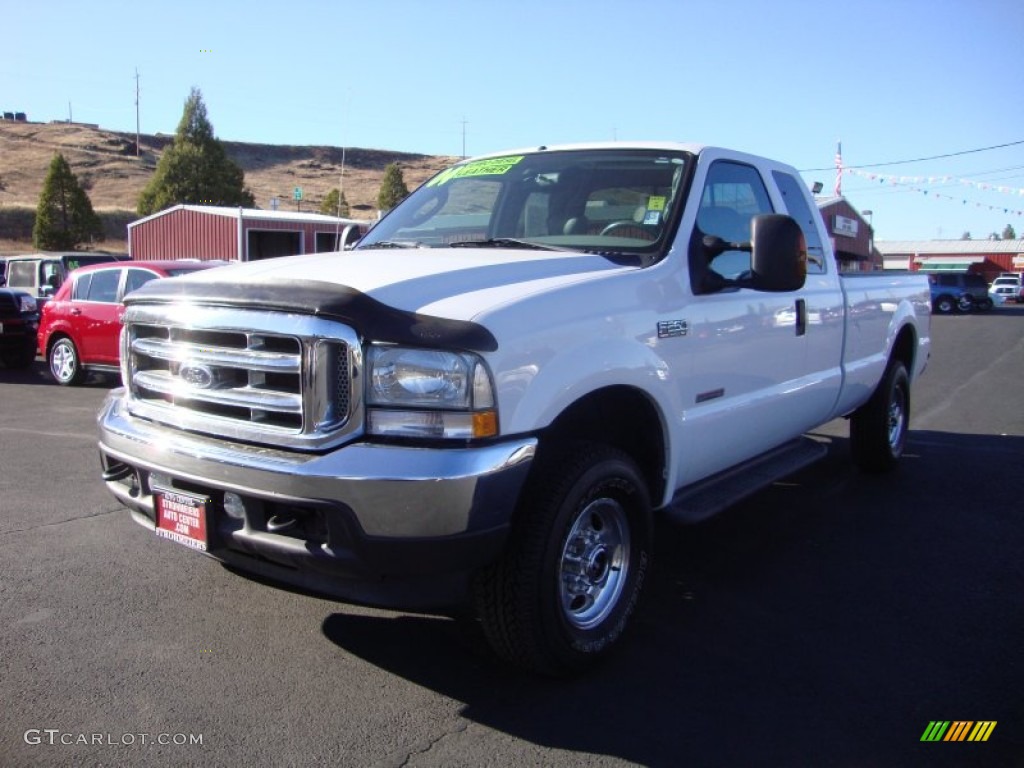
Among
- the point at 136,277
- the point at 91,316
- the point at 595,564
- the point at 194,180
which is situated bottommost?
the point at 595,564

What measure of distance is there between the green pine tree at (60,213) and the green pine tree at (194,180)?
5.88 m

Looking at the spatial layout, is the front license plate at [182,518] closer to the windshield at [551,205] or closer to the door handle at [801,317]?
the windshield at [551,205]

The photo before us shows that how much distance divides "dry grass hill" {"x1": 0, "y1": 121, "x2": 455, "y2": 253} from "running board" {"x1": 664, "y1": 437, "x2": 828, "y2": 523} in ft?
192

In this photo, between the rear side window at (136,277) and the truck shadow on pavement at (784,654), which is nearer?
the truck shadow on pavement at (784,654)

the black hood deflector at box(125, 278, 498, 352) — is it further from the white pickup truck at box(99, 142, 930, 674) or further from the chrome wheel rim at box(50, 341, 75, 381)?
the chrome wheel rim at box(50, 341, 75, 381)

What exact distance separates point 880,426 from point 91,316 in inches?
375

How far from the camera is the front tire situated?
38.5ft

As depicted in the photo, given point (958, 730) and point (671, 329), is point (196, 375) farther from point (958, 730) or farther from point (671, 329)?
point (958, 730)

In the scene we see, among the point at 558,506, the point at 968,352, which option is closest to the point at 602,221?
the point at 558,506

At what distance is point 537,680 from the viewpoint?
335 centimetres

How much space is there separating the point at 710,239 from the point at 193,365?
2283 mm

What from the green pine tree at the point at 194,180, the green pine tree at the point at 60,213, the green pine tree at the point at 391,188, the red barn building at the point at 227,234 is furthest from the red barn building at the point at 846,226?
the green pine tree at the point at 60,213

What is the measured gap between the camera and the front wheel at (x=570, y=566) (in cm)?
304

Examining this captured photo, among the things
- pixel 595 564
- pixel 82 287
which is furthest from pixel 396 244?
pixel 82 287
